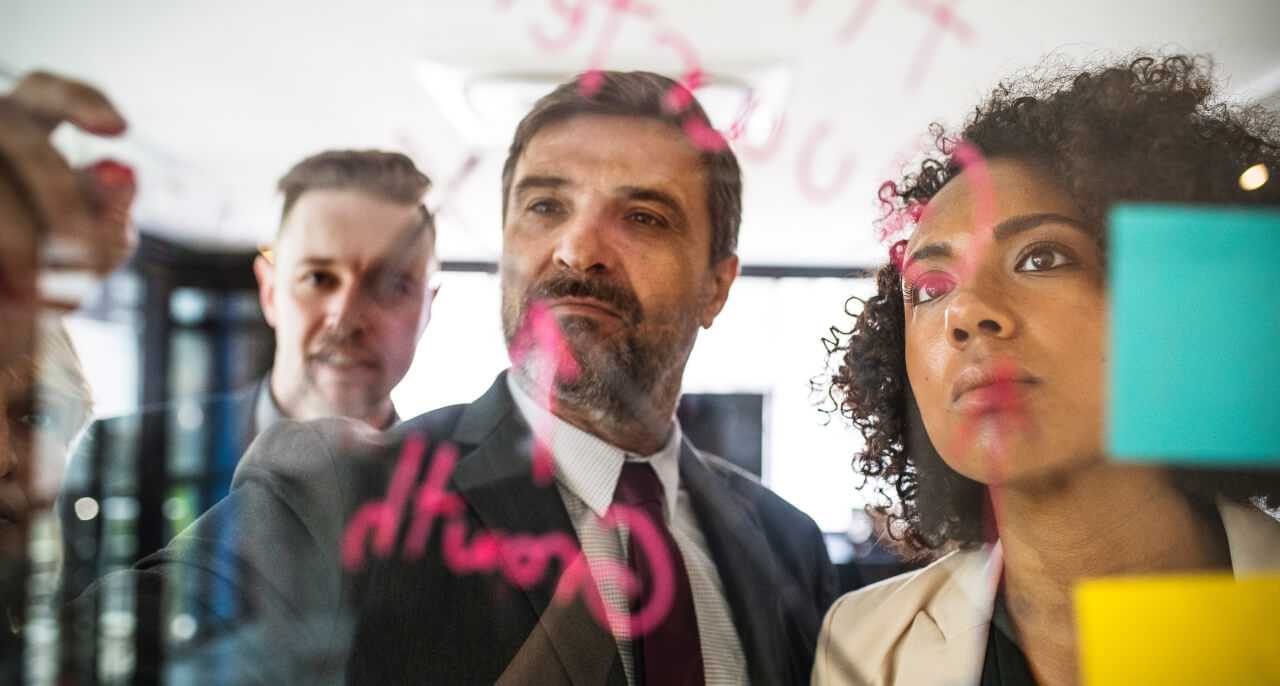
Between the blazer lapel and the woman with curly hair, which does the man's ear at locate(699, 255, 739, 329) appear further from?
the blazer lapel

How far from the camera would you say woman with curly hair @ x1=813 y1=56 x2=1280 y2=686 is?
0.67m

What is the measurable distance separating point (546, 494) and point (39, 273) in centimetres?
43

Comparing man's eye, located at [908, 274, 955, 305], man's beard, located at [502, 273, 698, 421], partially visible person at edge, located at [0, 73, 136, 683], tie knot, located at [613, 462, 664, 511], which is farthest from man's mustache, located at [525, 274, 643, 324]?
partially visible person at edge, located at [0, 73, 136, 683]

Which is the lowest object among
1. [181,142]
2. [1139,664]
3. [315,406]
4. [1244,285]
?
[1139,664]

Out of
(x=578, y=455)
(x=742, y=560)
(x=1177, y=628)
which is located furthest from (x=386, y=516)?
(x=1177, y=628)

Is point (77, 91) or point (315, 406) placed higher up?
point (77, 91)

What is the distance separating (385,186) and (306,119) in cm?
8

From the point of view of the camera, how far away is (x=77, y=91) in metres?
0.68

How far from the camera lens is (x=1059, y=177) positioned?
687 millimetres

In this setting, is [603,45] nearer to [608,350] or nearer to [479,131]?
[479,131]

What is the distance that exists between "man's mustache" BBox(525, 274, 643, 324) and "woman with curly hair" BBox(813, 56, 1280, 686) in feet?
0.58

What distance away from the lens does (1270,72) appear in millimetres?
727

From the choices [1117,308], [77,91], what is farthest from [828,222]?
[77,91]

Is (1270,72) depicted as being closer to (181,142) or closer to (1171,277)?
(1171,277)
